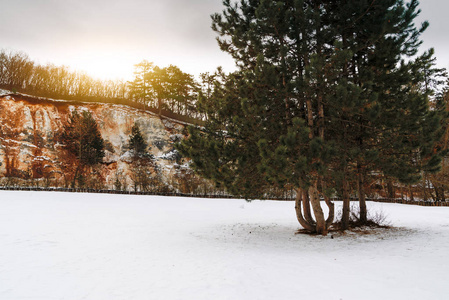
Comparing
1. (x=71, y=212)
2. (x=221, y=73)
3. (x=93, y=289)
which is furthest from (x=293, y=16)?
(x=71, y=212)

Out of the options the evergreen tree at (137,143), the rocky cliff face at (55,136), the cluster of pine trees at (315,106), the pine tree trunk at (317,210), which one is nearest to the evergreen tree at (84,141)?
the rocky cliff face at (55,136)

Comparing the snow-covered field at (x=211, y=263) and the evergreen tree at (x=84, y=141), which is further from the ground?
the evergreen tree at (x=84, y=141)

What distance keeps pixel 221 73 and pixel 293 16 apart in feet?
10.3

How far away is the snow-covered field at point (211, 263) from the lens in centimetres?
406

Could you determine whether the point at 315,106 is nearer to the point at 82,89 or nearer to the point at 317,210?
the point at 317,210

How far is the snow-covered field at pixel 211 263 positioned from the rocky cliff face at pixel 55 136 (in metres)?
23.4

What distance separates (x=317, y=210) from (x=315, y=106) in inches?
134

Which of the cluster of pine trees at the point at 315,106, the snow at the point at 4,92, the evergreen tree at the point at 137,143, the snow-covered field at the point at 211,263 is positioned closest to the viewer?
the snow-covered field at the point at 211,263

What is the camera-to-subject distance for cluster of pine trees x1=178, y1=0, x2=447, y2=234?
21.7 feet

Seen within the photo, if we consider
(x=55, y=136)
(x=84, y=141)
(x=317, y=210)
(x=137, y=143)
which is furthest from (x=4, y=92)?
(x=317, y=210)

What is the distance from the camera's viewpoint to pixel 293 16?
7340mm

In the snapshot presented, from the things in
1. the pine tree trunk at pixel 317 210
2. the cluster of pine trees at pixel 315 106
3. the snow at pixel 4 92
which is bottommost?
the pine tree trunk at pixel 317 210

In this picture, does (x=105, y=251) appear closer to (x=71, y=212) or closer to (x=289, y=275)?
(x=289, y=275)

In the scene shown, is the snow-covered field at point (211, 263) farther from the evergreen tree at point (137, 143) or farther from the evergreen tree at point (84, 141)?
the evergreen tree at point (137, 143)
